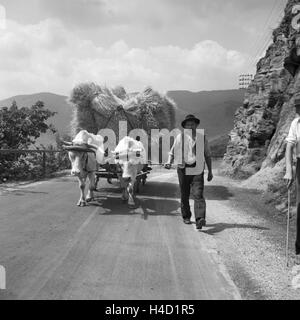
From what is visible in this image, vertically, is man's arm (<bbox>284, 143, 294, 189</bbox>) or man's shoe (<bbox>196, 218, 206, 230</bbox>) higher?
man's arm (<bbox>284, 143, 294, 189</bbox>)

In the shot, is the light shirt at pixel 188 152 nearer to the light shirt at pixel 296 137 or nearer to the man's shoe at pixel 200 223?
the man's shoe at pixel 200 223

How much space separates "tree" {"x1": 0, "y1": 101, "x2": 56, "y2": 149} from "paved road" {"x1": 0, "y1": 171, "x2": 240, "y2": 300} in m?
7.42

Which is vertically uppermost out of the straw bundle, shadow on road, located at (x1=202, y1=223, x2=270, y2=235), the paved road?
the straw bundle

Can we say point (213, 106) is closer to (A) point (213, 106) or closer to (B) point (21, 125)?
(A) point (213, 106)

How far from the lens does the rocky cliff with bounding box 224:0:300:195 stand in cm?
Result: 1470

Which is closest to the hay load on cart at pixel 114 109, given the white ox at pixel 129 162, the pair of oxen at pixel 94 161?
the pair of oxen at pixel 94 161

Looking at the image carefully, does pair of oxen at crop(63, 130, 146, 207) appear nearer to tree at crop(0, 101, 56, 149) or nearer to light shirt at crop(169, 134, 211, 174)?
light shirt at crop(169, 134, 211, 174)

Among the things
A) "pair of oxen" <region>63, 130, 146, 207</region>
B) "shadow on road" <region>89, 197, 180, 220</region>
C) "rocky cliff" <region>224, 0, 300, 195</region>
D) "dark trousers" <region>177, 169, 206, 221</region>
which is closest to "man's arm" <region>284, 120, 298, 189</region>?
"dark trousers" <region>177, 169, 206, 221</region>

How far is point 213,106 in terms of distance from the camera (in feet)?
228

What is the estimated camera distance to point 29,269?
17.5ft

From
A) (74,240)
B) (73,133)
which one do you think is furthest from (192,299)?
(73,133)

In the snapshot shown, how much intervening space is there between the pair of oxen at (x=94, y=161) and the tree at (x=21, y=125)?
304 inches

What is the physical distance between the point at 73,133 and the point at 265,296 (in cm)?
929
